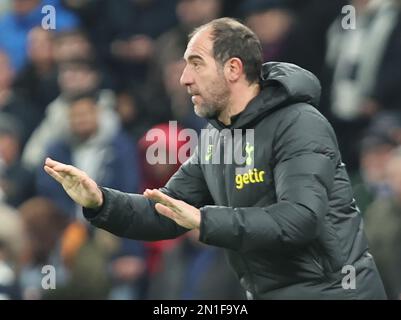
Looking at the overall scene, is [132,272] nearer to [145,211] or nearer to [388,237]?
[388,237]

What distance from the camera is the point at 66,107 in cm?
884

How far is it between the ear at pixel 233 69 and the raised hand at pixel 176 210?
30.3 inches

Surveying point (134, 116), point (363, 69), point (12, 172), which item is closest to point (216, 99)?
point (363, 69)

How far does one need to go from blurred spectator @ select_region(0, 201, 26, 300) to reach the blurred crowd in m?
0.01

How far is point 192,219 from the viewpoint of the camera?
179 inches

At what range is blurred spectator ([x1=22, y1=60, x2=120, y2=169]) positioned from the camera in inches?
340

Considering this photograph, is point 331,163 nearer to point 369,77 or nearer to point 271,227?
point 271,227

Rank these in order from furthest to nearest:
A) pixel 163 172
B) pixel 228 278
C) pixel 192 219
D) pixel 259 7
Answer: pixel 259 7, pixel 163 172, pixel 228 278, pixel 192 219

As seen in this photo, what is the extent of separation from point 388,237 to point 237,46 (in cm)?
228

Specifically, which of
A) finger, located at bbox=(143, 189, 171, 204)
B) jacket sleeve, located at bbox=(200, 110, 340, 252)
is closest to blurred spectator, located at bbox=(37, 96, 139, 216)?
jacket sleeve, located at bbox=(200, 110, 340, 252)

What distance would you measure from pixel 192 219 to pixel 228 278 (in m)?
2.75

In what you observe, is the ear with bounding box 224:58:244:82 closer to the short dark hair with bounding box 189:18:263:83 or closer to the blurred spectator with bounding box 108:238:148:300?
the short dark hair with bounding box 189:18:263:83

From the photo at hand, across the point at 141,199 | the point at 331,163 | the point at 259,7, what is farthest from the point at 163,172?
the point at 331,163

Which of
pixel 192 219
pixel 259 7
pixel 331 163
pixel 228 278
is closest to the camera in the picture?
pixel 192 219
